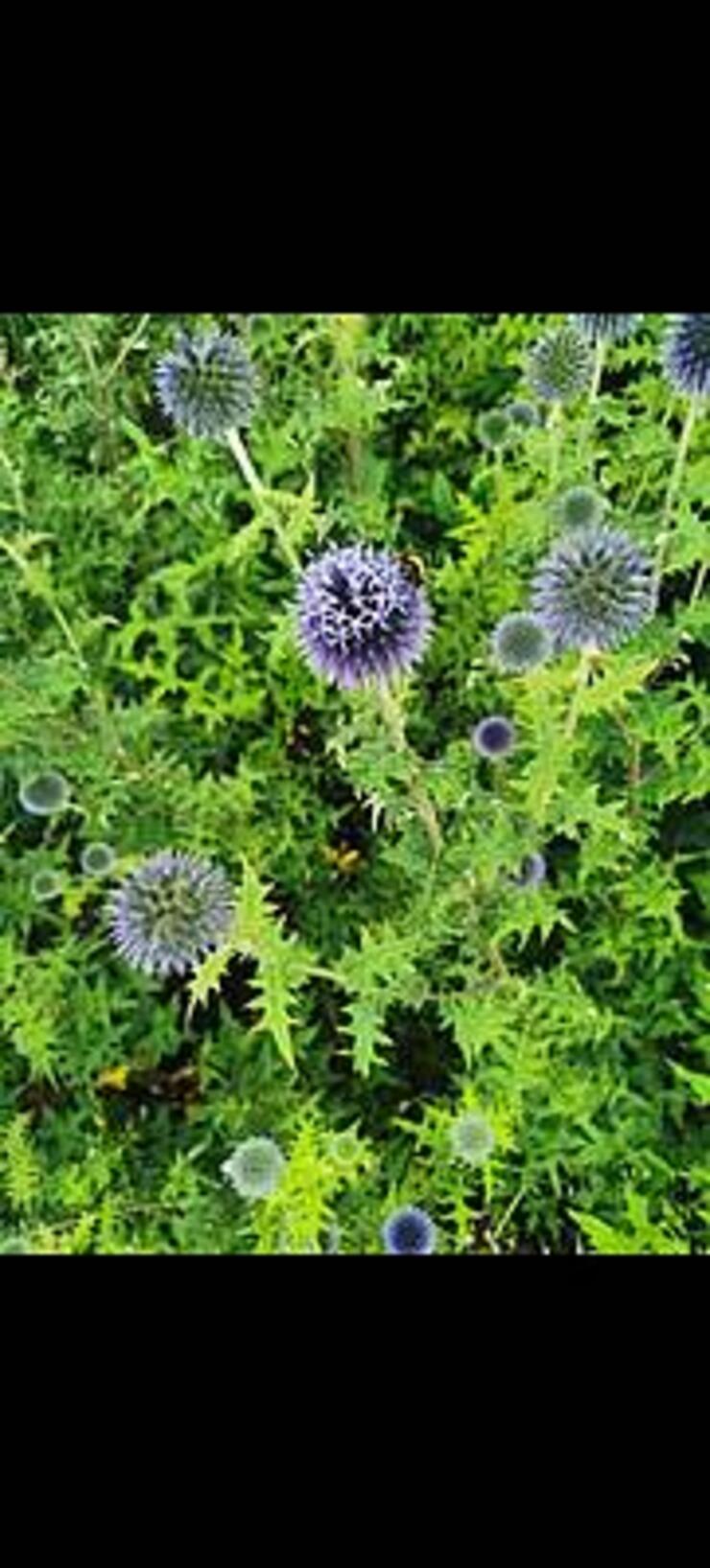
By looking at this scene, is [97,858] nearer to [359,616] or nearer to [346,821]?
[346,821]

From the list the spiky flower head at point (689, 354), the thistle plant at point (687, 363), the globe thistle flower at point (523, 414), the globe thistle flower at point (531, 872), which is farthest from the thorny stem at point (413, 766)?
the globe thistle flower at point (523, 414)

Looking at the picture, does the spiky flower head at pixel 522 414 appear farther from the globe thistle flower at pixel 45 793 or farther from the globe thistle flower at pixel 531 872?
the globe thistle flower at pixel 45 793

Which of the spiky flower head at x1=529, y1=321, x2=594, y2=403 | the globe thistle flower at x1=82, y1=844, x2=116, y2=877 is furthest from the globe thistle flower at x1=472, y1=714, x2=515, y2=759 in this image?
the globe thistle flower at x1=82, y1=844, x2=116, y2=877

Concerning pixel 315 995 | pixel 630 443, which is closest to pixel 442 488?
pixel 630 443

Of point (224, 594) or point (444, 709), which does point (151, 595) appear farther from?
point (444, 709)

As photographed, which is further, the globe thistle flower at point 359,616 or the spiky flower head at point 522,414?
the spiky flower head at point 522,414
